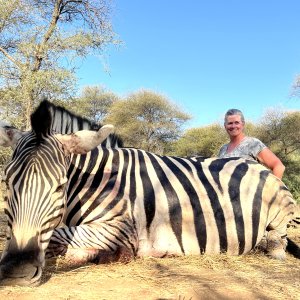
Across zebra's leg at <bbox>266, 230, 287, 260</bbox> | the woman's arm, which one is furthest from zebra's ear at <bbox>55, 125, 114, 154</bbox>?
the woman's arm

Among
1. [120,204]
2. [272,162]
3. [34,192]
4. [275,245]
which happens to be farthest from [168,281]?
[272,162]

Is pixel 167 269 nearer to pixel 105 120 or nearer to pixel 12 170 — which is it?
pixel 12 170

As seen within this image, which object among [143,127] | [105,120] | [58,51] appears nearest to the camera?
[58,51]

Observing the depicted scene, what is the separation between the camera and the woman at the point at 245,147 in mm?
4135

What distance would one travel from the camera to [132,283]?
230 cm

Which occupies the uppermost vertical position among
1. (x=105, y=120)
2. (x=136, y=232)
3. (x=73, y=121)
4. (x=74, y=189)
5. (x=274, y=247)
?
(x=105, y=120)

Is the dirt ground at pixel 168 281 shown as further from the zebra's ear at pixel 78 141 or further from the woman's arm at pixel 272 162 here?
the woman's arm at pixel 272 162

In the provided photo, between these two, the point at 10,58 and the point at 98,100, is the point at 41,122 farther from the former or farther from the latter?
the point at 98,100

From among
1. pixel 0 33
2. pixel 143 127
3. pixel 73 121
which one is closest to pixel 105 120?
pixel 143 127

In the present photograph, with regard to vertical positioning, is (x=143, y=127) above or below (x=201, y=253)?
above

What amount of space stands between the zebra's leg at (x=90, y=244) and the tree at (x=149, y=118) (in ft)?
80.3

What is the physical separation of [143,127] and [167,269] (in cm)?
2495

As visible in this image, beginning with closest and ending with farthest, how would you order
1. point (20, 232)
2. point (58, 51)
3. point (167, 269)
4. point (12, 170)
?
point (20, 232), point (12, 170), point (167, 269), point (58, 51)

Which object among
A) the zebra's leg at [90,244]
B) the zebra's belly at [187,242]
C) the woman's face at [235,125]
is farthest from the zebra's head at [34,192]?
the woman's face at [235,125]
